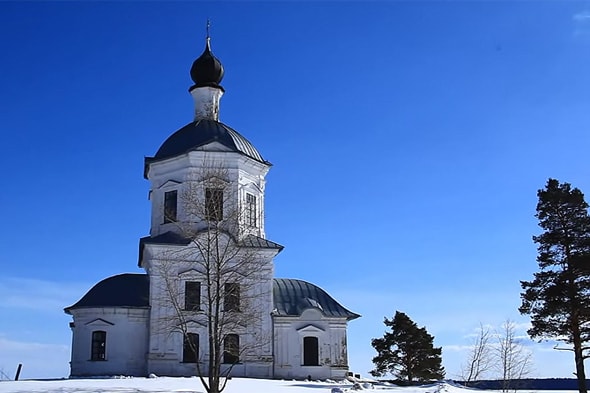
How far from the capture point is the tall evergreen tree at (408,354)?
35.6m

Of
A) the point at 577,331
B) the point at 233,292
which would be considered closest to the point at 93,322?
the point at 233,292

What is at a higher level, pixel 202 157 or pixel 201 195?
pixel 202 157

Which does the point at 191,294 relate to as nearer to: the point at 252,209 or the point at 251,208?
the point at 252,209

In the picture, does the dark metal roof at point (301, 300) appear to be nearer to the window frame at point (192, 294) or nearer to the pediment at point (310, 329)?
the pediment at point (310, 329)

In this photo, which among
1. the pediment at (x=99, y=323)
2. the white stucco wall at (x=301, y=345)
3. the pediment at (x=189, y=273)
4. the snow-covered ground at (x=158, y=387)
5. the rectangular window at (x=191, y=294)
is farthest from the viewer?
the white stucco wall at (x=301, y=345)

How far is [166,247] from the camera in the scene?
32.1 meters

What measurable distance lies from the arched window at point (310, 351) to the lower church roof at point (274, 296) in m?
1.31

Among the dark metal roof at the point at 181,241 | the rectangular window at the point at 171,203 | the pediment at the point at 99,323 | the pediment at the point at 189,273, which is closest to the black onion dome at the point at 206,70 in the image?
the rectangular window at the point at 171,203

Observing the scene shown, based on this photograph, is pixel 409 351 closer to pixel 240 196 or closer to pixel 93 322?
pixel 240 196

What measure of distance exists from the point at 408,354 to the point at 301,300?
6293mm

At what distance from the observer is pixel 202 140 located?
34438 millimetres

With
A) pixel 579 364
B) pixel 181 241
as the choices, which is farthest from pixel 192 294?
pixel 579 364

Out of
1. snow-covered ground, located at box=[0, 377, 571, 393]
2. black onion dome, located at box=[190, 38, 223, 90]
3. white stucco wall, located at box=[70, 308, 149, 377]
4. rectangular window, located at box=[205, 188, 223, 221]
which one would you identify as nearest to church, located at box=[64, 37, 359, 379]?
white stucco wall, located at box=[70, 308, 149, 377]

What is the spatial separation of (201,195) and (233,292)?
3.89 m
